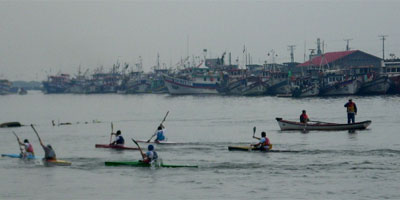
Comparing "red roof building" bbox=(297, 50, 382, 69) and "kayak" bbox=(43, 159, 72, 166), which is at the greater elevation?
"red roof building" bbox=(297, 50, 382, 69)

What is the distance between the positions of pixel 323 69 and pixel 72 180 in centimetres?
10910

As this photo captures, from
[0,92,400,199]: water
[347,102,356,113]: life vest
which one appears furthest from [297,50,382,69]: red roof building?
[347,102,356,113]: life vest

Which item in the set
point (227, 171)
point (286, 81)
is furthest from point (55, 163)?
point (286, 81)

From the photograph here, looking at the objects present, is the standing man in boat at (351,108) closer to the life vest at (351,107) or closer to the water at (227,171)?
the life vest at (351,107)

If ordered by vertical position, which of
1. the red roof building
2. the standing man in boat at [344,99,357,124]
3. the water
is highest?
the red roof building

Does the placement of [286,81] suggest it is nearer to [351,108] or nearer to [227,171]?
[351,108]

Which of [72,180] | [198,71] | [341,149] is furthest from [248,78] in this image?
[72,180]

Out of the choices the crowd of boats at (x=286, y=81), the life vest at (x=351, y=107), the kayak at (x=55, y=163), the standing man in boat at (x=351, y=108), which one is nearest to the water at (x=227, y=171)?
the kayak at (x=55, y=163)

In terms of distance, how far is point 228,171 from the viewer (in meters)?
34.0

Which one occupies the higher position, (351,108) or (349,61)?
(349,61)

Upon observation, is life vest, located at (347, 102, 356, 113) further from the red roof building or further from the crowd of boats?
the red roof building

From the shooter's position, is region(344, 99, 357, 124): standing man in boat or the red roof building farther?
the red roof building

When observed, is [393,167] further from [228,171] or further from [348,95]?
[348,95]

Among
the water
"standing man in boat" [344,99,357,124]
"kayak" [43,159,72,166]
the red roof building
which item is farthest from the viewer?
the red roof building
